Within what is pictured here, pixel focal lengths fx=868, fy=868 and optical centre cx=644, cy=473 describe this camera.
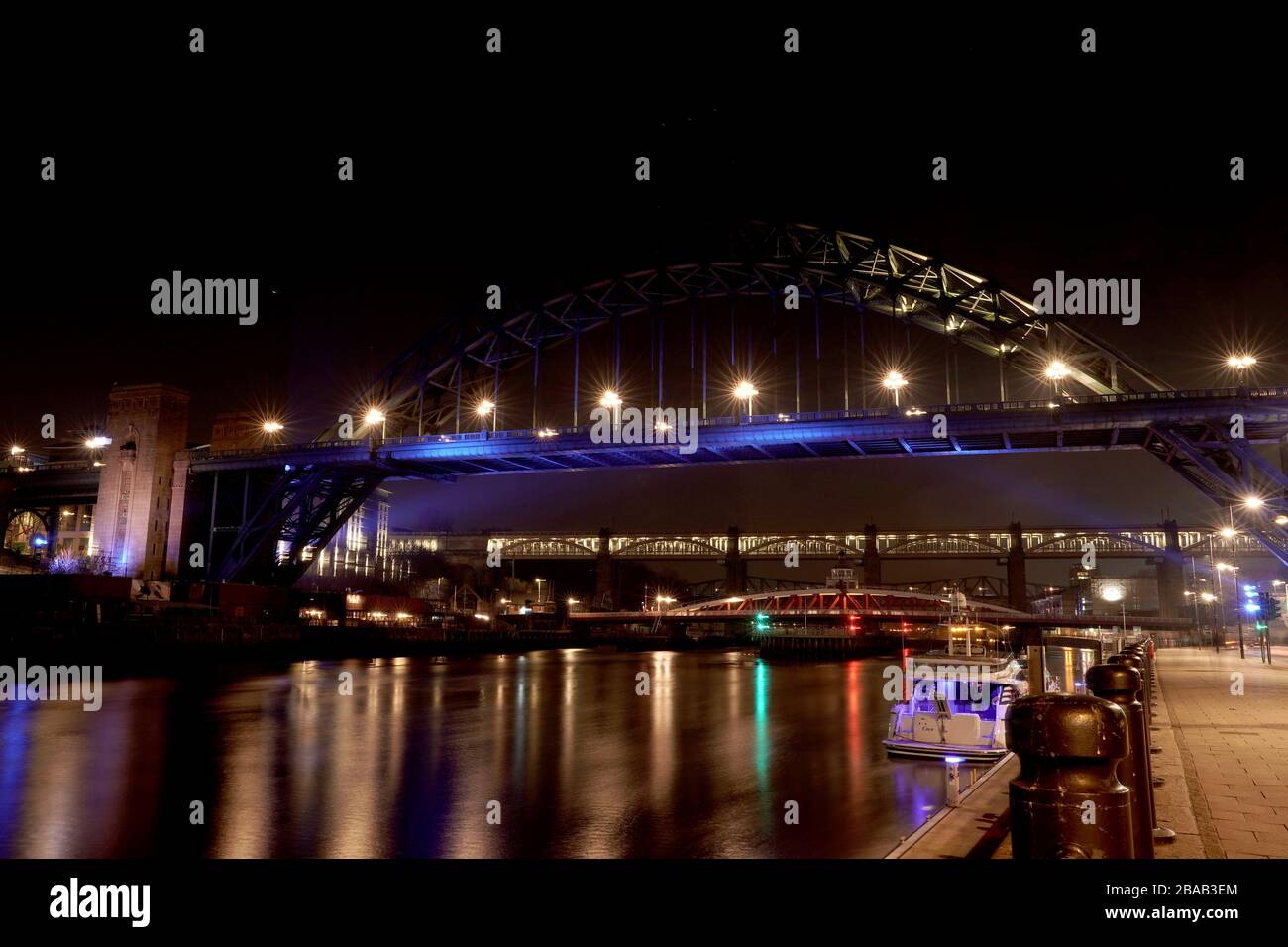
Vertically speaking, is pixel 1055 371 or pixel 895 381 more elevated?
pixel 895 381

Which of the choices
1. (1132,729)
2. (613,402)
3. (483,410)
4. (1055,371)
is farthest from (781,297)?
(1132,729)

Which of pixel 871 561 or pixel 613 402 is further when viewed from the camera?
pixel 871 561

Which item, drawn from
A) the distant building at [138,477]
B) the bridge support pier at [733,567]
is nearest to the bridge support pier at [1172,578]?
the bridge support pier at [733,567]

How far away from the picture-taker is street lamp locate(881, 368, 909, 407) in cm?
5172

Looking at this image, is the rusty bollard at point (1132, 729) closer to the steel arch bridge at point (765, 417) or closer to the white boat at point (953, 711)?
the white boat at point (953, 711)

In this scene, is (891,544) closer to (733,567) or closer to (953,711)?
(733,567)

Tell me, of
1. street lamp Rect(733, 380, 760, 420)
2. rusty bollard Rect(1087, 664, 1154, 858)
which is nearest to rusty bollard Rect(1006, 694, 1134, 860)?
rusty bollard Rect(1087, 664, 1154, 858)

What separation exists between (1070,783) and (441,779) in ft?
41.7

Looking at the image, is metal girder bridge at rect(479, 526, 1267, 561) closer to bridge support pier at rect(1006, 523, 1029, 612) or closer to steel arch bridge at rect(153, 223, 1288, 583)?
bridge support pier at rect(1006, 523, 1029, 612)

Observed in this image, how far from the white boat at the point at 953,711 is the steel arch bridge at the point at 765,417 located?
30.0 m

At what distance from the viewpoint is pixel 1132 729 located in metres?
6.08
